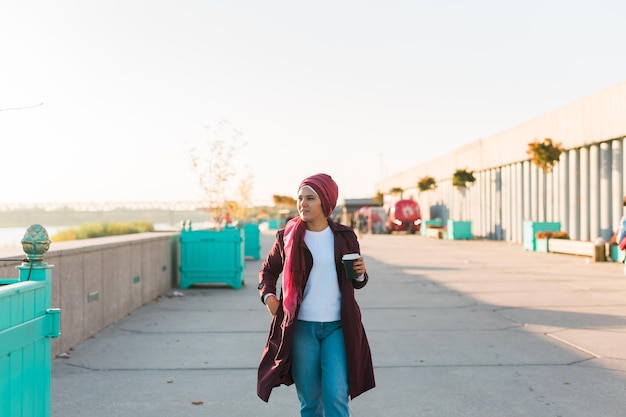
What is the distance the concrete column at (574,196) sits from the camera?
92.1ft

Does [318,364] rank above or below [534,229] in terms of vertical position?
below

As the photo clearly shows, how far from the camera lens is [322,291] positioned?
4023 mm

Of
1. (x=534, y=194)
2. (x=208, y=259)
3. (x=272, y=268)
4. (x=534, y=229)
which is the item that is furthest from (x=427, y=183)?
(x=272, y=268)

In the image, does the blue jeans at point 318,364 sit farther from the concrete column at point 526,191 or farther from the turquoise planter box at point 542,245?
the concrete column at point 526,191

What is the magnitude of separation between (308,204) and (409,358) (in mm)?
3755

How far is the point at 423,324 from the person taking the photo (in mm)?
9516

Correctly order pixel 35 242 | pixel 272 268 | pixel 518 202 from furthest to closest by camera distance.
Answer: pixel 518 202 → pixel 272 268 → pixel 35 242

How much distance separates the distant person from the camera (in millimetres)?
3957

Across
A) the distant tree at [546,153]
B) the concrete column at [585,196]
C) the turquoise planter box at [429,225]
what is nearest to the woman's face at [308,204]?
the concrete column at [585,196]

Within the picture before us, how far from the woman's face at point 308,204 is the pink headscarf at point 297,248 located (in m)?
0.03

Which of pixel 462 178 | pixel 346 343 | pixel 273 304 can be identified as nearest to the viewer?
pixel 346 343

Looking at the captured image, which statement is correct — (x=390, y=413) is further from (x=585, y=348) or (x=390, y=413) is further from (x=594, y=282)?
(x=594, y=282)

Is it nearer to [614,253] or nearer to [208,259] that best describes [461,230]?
[614,253]

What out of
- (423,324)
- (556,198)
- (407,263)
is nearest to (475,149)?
(556,198)
